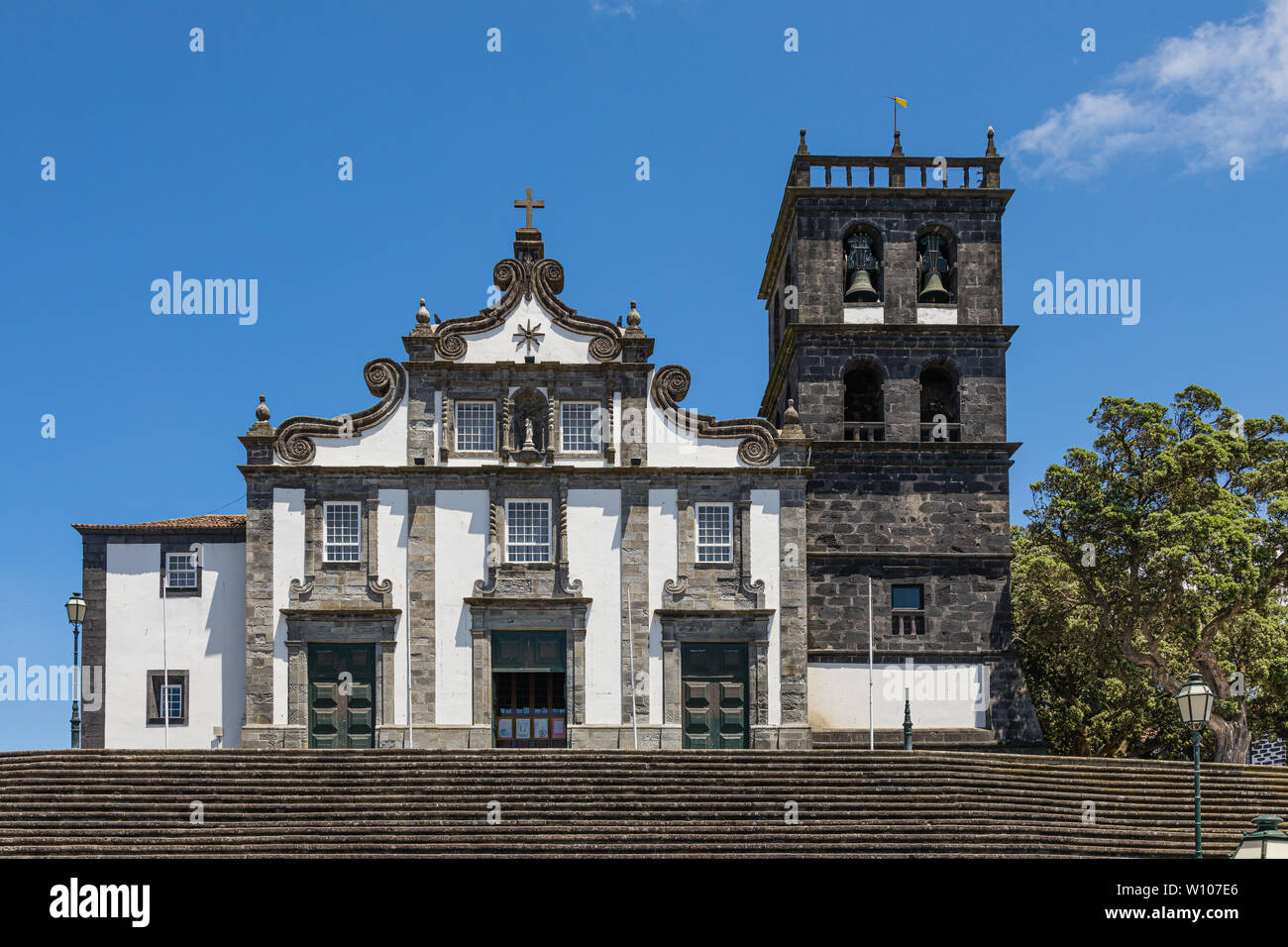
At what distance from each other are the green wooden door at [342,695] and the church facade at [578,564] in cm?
5

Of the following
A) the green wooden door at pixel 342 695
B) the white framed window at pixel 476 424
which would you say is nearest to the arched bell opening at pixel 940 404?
the white framed window at pixel 476 424

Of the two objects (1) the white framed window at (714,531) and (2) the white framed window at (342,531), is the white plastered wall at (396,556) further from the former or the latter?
(1) the white framed window at (714,531)

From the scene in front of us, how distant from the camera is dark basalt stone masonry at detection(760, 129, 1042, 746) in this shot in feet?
107

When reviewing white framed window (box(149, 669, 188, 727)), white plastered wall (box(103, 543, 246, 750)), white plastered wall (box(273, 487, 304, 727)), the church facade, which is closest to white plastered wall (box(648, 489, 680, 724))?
the church facade

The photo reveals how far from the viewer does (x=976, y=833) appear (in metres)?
22.9

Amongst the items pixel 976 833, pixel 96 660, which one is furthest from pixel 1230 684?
pixel 96 660

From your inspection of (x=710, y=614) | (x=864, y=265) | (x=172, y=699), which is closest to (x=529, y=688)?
(x=710, y=614)

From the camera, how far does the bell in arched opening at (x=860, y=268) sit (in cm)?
3369

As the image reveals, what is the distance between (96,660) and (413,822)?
11791 millimetres

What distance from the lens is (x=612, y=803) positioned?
23.8 meters

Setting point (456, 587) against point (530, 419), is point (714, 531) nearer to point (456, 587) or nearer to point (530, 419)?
point (530, 419)

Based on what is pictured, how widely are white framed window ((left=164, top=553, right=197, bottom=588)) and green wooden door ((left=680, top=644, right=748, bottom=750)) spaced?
36.1ft

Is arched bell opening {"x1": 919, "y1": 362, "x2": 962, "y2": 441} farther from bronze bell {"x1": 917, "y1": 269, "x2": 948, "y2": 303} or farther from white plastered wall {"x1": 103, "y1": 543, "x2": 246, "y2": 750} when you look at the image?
white plastered wall {"x1": 103, "y1": 543, "x2": 246, "y2": 750}
